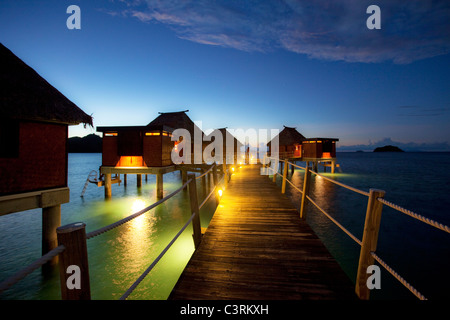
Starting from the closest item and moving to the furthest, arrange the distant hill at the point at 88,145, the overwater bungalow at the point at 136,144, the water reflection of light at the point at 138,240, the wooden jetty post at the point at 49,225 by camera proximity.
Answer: the wooden jetty post at the point at 49,225 → the water reflection of light at the point at 138,240 → the overwater bungalow at the point at 136,144 → the distant hill at the point at 88,145

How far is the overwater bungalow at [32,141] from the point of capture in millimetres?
5309

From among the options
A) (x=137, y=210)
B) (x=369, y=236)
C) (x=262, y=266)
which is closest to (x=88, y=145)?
(x=137, y=210)

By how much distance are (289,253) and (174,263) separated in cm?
541

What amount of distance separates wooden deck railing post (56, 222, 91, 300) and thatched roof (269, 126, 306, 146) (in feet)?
119

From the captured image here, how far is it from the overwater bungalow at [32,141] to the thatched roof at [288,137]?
33.5 meters

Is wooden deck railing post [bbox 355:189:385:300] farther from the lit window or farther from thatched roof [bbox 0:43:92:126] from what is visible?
the lit window

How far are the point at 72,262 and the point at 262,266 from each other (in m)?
2.36

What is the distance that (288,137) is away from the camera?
36688mm

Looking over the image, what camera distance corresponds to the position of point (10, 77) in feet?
17.9

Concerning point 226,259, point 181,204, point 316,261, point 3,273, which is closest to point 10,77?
point 3,273

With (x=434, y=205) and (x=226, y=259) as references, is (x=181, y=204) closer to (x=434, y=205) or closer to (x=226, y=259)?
(x=226, y=259)

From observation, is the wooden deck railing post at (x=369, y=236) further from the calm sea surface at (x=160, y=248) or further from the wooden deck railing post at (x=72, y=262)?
the calm sea surface at (x=160, y=248)

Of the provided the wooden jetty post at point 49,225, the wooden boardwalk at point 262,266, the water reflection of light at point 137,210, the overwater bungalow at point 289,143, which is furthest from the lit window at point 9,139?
the overwater bungalow at point 289,143

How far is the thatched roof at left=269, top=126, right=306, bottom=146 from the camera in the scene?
35844 millimetres
